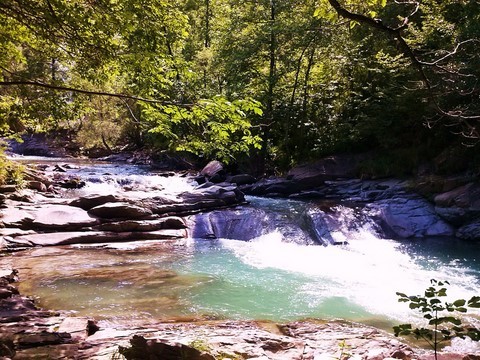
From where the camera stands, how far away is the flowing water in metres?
6.95

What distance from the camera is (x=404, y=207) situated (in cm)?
1325

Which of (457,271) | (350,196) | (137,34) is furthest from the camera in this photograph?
(350,196)

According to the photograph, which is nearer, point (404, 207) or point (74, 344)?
point (74, 344)

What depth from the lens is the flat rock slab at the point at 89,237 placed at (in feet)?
34.6

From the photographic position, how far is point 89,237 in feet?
36.3

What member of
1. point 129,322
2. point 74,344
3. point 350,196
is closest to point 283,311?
point 129,322

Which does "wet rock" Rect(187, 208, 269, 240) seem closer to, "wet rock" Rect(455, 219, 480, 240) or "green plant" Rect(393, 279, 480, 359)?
"wet rock" Rect(455, 219, 480, 240)

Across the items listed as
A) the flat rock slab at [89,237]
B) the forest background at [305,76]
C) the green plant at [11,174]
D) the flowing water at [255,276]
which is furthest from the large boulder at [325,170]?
the green plant at [11,174]

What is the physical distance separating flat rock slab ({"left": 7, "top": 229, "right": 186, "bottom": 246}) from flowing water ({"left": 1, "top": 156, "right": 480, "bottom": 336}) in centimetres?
35

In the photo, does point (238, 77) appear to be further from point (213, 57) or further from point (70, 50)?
point (70, 50)


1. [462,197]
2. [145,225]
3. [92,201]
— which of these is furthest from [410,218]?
[92,201]

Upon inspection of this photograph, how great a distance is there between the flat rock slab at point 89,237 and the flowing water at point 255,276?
13.7 inches

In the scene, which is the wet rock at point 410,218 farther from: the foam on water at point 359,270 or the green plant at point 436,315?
the green plant at point 436,315

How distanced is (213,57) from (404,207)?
535 inches
